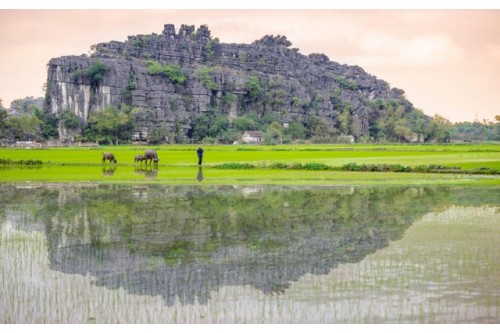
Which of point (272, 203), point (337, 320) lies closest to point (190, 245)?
point (337, 320)

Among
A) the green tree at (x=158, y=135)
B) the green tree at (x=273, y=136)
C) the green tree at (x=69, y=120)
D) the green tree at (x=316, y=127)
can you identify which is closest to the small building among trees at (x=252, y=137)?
the green tree at (x=273, y=136)

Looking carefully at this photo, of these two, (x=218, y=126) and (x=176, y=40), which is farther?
(x=176, y=40)

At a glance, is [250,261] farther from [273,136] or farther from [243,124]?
[243,124]

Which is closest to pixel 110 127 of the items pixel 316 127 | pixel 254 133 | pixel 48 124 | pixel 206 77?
pixel 48 124

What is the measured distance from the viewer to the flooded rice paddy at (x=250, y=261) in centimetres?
973

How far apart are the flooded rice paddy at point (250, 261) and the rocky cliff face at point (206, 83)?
332 ft

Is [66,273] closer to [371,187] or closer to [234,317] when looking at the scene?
[234,317]

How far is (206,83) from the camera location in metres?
Answer: 137

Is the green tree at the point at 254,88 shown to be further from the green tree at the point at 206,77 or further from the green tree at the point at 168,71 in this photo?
the green tree at the point at 168,71

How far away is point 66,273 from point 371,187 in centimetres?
1753

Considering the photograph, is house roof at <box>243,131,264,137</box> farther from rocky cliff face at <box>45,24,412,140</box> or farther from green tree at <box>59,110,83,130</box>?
green tree at <box>59,110,83,130</box>

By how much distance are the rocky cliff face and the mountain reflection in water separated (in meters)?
96.3

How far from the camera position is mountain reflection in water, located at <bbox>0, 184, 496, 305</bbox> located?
38.4 feet

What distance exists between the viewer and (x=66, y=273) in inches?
467
